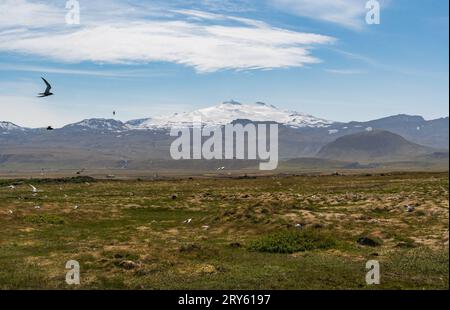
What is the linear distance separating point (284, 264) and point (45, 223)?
29920 millimetres

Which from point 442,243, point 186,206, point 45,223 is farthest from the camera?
point 186,206

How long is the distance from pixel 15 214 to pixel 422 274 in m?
42.6

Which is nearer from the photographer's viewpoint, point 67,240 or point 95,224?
point 67,240

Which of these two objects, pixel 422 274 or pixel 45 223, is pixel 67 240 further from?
pixel 422 274

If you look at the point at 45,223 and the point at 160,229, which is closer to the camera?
the point at 160,229

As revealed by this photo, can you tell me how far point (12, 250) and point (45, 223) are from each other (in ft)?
45.2

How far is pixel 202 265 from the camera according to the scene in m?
28.2

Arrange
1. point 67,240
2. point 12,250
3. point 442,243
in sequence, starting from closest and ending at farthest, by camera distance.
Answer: point 442,243
point 12,250
point 67,240

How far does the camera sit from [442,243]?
31.4 metres
